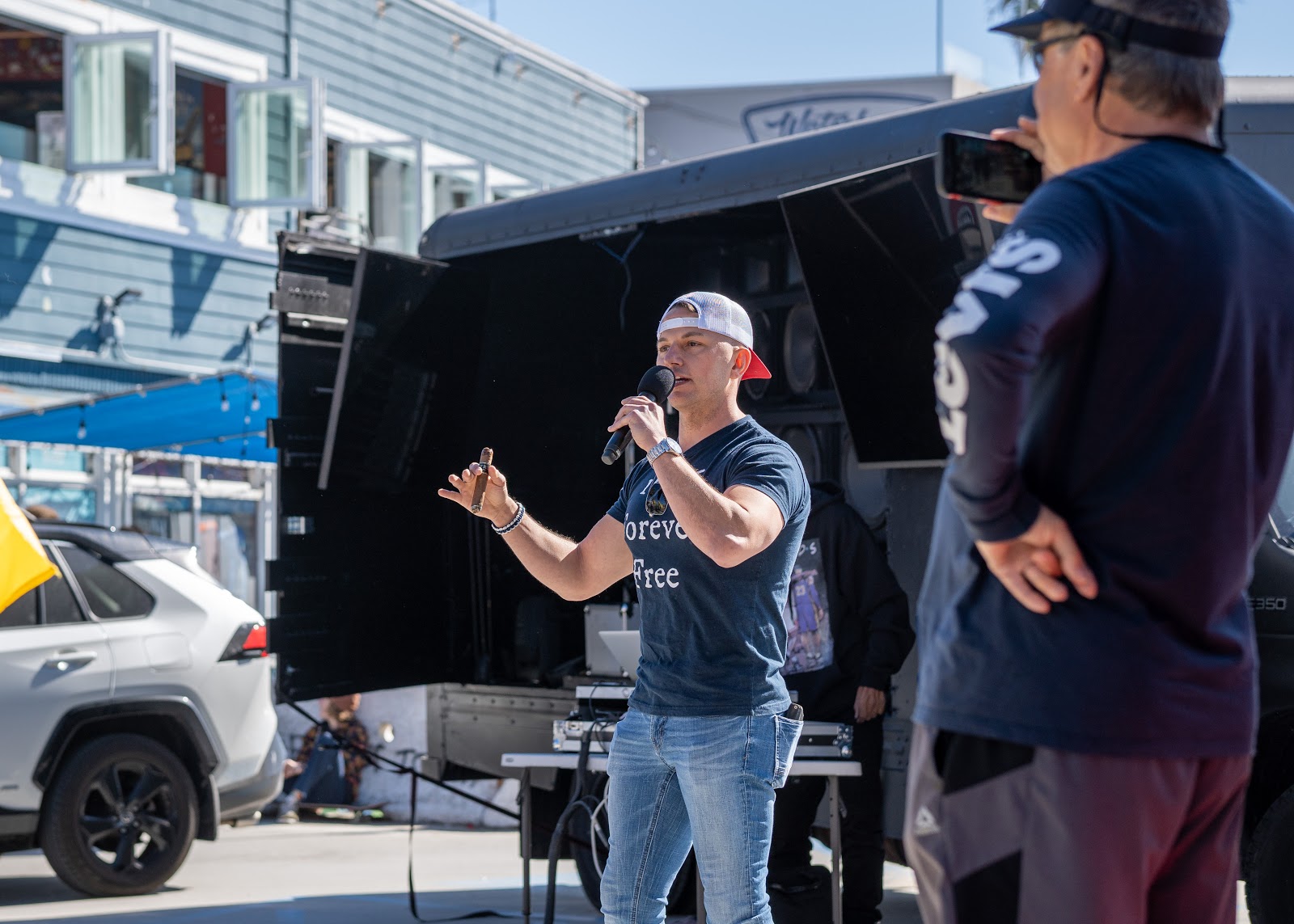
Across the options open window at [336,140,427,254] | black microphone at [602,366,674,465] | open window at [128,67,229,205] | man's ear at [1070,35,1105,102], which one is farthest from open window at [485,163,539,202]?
man's ear at [1070,35,1105,102]

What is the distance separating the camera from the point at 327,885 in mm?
8766

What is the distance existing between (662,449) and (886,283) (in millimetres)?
2852

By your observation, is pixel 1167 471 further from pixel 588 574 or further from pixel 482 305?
pixel 482 305

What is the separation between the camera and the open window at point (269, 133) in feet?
51.8

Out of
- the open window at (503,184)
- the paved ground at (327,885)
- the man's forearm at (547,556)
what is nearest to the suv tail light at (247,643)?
the paved ground at (327,885)

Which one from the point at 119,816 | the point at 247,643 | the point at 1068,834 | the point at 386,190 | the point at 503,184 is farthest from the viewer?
the point at 503,184

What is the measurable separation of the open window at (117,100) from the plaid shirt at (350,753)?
16.6 feet

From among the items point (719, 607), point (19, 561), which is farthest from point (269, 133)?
point (719, 607)

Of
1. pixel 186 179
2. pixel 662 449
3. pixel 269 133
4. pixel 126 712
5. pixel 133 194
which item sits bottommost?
pixel 126 712

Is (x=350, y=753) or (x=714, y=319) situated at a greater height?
(x=714, y=319)

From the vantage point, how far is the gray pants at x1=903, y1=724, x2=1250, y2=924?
204 centimetres

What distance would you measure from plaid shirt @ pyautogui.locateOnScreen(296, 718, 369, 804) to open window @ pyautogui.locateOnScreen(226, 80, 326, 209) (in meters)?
5.53

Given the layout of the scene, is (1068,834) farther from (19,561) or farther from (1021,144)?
(19,561)

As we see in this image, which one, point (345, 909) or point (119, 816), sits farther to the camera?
point (119, 816)
